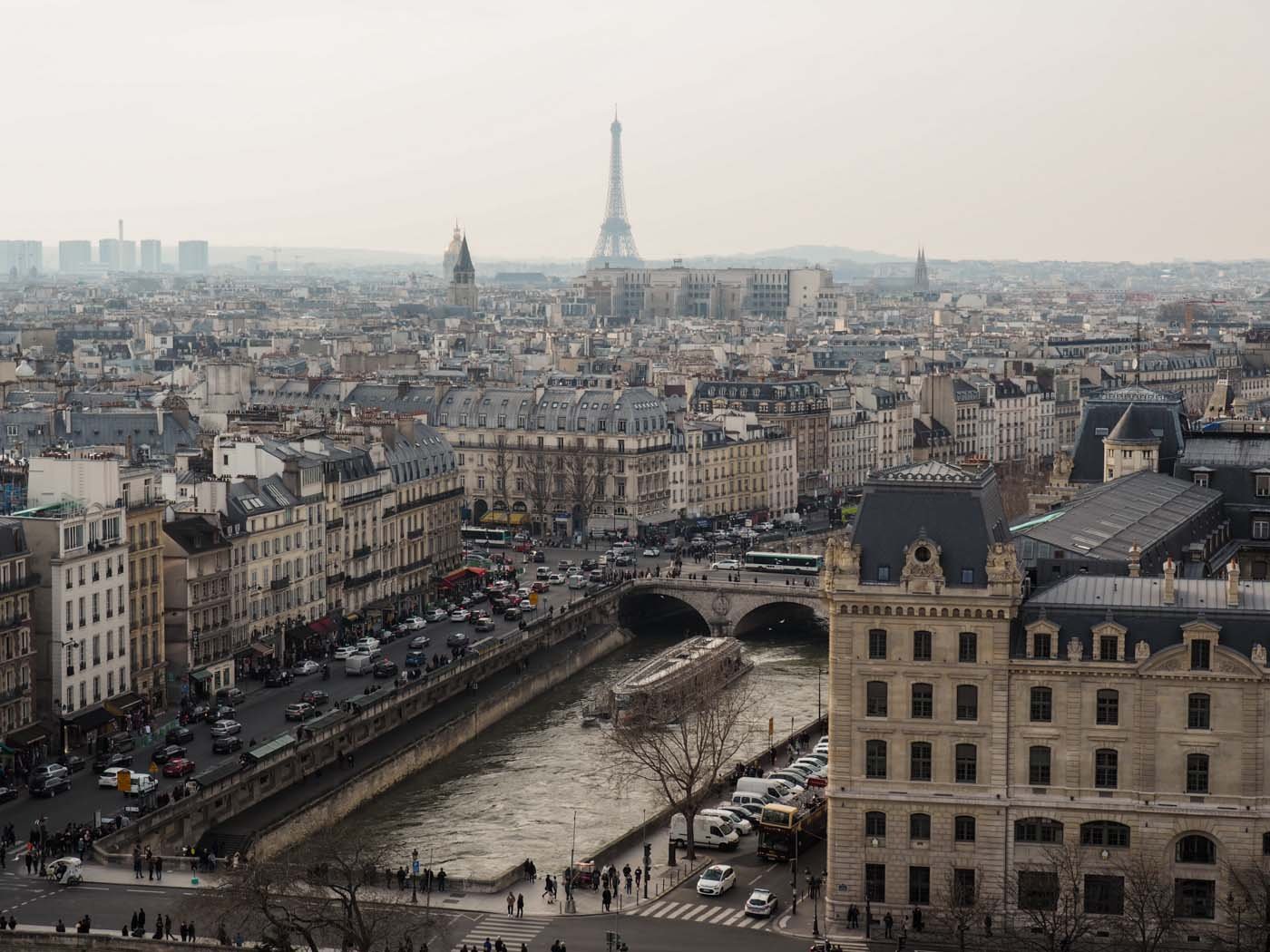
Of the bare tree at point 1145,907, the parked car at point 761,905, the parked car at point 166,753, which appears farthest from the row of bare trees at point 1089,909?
the parked car at point 166,753

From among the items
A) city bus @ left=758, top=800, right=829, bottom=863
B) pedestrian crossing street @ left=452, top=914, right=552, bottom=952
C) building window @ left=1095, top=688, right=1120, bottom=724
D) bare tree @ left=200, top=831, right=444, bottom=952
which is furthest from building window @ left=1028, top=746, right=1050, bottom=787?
bare tree @ left=200, top=831, right=444, bottom=952

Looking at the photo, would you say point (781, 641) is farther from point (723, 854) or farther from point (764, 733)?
point (723, 854)

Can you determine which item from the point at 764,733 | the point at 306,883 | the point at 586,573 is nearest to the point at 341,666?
the point at 764,733

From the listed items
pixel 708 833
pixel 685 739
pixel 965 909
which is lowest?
pixel 708 833

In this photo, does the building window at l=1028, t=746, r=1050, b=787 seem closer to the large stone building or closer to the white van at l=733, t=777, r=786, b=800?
the large stone building

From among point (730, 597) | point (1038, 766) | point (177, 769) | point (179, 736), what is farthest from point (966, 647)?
point (730, 597)

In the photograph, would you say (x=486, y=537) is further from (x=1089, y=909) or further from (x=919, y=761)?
(x=1089, y=909)

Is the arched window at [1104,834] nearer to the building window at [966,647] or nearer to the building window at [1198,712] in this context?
the building window at [1198,712]
